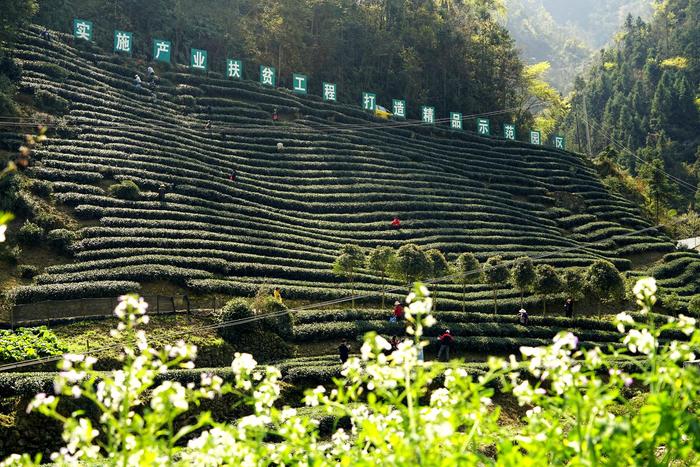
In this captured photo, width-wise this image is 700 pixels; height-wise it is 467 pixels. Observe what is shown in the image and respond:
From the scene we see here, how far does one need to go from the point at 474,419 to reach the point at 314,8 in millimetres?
61893

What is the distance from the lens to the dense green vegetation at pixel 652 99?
8281cm

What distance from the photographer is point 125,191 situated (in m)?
29.4

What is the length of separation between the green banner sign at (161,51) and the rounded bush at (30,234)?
83.0 ft

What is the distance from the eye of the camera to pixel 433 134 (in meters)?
50.3

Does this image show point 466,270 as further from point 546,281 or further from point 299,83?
point 299,83

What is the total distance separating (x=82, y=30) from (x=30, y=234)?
25.9 m

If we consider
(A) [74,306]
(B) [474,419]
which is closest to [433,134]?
(A) [74,306]

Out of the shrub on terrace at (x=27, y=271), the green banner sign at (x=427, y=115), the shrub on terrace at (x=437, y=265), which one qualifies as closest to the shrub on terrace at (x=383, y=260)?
the shrub on terrace at (x=437, y=265)

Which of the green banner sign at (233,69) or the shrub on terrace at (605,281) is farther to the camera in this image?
the green banner sign at (233,69)

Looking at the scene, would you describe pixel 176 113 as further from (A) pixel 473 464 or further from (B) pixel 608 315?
(A) pixel 473 464

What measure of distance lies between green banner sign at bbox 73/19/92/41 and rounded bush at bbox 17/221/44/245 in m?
24.9

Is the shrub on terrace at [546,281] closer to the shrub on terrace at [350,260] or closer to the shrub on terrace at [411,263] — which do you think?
the shrub on terrace at [411,263]

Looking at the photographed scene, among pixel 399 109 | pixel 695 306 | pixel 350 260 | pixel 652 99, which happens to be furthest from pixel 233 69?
pixel 652 99

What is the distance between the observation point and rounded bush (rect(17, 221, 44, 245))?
24.7 meters
